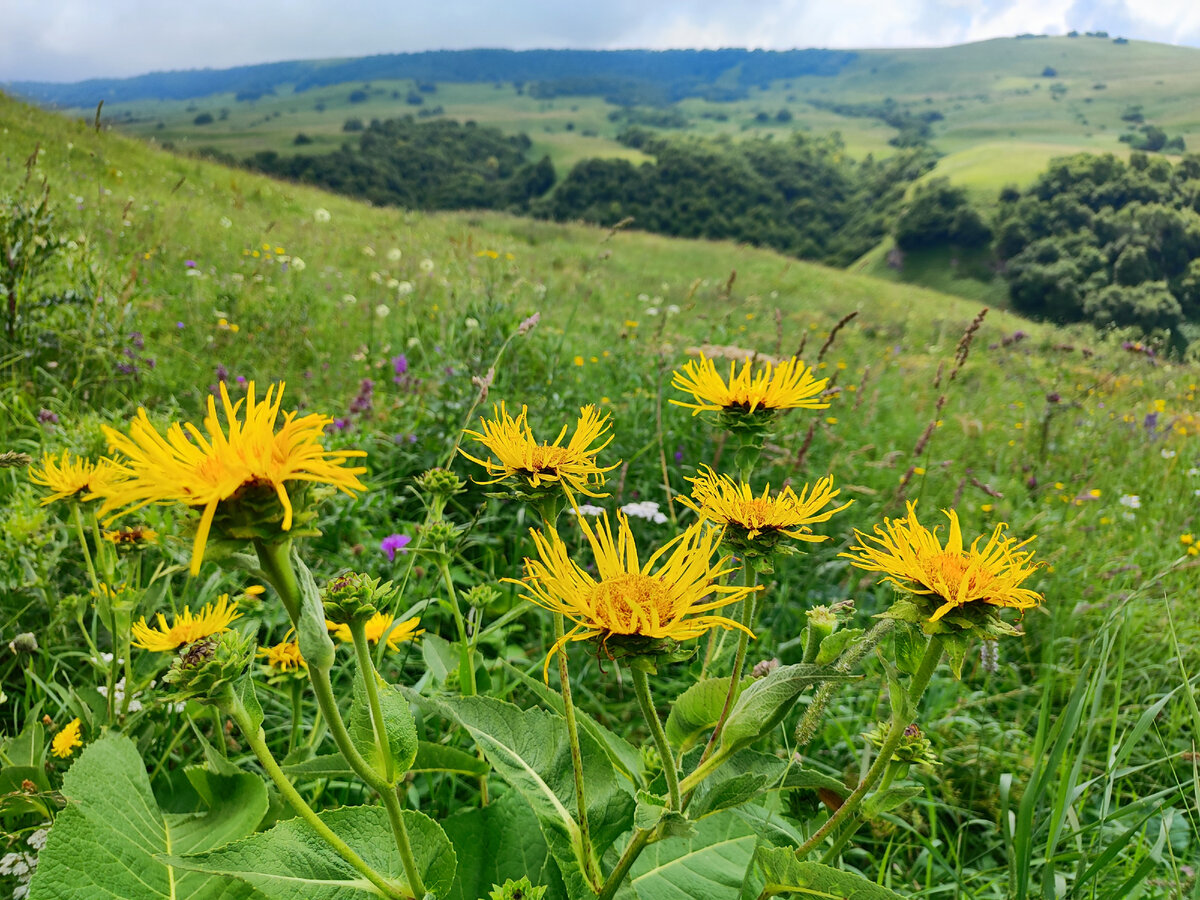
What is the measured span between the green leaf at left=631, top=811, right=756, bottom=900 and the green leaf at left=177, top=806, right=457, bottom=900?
35 cm

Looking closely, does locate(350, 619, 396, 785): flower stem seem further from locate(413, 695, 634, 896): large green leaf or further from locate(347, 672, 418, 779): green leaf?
locate(413, 695, 634, 896): large green leaf

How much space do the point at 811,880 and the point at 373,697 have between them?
621 millimetres

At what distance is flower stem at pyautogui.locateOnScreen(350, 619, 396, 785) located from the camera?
2.52ft

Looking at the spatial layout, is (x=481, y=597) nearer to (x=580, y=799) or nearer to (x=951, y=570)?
(x=580, y=799)

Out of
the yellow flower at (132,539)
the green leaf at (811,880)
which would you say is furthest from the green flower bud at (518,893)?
the yellow flower at (132,539)

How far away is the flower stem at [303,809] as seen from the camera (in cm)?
Result: 82

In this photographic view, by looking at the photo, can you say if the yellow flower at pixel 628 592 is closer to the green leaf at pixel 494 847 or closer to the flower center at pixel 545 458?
the flower center at pixel 545 458

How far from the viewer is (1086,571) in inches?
118

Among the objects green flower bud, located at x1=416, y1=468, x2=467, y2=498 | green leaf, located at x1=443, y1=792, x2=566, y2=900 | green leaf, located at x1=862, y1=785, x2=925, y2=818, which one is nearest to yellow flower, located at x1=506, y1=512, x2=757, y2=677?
green leaf, located at x1=862, y1=785, x2=925, y2=818

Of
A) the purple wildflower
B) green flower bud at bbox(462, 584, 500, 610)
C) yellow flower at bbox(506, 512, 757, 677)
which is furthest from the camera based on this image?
the purple wildflower

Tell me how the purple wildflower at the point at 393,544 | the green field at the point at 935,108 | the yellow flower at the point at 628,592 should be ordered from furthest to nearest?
the green field at the point at 935,108, the purple wildflower at the point at 393,544, the yellow flower at the point at 628,592

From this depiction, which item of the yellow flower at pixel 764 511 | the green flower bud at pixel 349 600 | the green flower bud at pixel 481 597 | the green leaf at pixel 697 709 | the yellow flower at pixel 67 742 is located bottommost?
the yellow flower at pixel 67 742

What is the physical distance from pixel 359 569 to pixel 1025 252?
45514 millimetres

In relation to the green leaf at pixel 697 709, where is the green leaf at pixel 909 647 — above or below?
above
